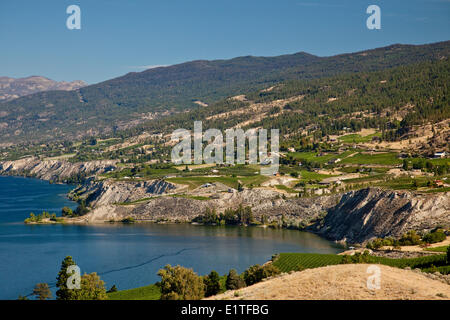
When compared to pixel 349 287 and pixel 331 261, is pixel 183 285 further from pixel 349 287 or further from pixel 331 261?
pixel 331 261

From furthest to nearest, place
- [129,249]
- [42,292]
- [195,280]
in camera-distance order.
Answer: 1. [129,249]
2. [42,292]
3. [195,280]

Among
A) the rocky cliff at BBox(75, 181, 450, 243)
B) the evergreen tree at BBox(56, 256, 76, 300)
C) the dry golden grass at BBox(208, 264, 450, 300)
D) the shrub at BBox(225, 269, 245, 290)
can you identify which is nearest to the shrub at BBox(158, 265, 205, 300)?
the shrub at BBox(225, 269, 245, 290)

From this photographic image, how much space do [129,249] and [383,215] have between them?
39.3 meters

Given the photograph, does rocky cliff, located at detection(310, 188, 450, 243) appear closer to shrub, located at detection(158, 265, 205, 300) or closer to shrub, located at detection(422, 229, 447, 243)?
shrub, located at detection(422, 229, 447, 243)

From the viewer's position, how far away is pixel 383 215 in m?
77.2

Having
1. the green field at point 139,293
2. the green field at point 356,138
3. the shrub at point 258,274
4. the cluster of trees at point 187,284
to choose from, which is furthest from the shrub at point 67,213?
the green field at point 356,138

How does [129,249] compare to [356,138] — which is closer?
[129,249]

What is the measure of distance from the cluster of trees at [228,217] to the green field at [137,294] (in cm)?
4653

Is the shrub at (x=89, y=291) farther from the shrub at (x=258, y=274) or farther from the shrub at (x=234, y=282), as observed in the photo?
the shrub at (x=258, y=274)

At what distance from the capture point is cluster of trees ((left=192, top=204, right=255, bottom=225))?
101188 millimetres

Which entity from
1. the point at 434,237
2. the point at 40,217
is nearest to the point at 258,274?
the point at 434,237

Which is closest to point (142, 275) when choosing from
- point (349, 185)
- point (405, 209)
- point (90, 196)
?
point (405, 209)
